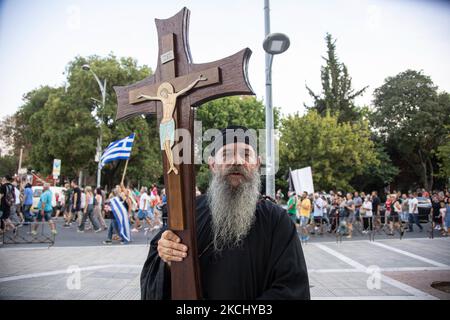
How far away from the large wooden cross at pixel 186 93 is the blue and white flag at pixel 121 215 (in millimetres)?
9291

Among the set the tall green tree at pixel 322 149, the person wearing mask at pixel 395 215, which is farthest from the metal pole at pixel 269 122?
the tall green tree at pixel 322 149

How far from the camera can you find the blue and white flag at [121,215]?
10668 millimetres

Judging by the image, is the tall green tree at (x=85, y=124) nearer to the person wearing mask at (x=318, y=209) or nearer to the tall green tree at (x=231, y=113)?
the tall green tree at (x=231, y=113)

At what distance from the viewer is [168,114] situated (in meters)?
1.88

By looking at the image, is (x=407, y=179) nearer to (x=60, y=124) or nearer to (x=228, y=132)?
(x=60, y=124)

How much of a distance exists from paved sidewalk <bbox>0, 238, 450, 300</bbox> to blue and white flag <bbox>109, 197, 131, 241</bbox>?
0.67 meters

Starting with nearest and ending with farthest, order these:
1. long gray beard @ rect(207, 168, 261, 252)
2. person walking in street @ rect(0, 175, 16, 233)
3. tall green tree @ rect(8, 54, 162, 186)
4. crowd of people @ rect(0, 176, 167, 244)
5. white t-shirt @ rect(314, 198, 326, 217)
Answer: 1. long gray beard @ rect(207, 168, 261, 252)
2. person walking in street @ rect(0, 175, 16, 233)
3. crowd of people @ rect(0, 176, 167, 244)
4. white t-shirt @ rect(314, 198, 326, 217)
5. tall green tree @ rect(8, 54, 162, 186)

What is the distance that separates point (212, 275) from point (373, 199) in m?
16.0

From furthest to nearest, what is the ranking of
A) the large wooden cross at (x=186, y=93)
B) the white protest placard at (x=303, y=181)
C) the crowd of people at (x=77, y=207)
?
1. the white protest placard at (x=303, y=181)
2. the crowd of people at (x=77, y=207)
3. the large wooden cross at (x=186, y=93)

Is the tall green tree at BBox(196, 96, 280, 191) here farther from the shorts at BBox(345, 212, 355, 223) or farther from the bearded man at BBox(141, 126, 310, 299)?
the bearded man at BBox(141, 126, 310, 299)

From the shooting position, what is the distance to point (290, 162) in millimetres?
29828

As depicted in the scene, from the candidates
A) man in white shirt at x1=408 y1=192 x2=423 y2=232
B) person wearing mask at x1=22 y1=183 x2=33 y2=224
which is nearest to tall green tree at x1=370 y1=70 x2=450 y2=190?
man in white shirt at x1=408 y1=192 x2=423 y2=232

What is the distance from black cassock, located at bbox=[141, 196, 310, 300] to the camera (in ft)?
6.20

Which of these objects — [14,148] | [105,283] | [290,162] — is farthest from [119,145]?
[14,148]
